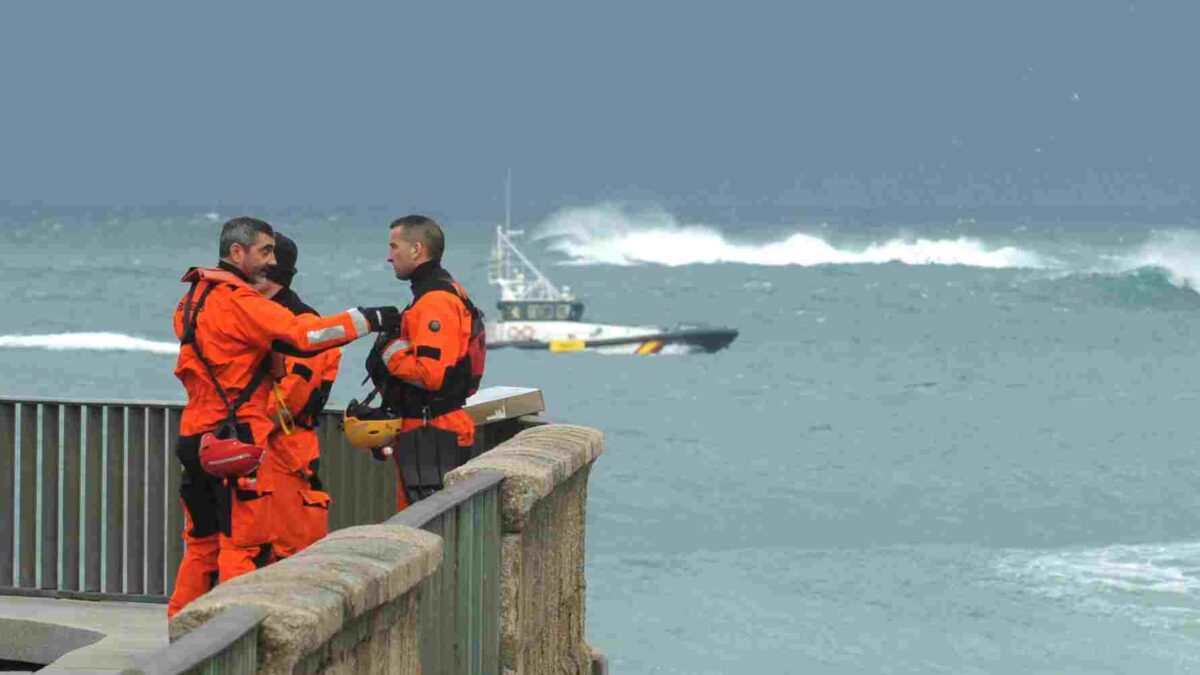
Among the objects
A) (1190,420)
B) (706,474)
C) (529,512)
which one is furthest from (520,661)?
(1190,420)

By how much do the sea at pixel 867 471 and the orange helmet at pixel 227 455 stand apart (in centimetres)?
455

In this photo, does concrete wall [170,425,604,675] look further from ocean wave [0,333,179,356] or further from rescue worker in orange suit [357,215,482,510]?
ocean wave [0,333,179,356]

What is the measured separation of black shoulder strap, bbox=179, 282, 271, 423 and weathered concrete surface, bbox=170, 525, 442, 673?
172 cm

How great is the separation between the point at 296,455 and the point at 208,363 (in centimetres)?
68

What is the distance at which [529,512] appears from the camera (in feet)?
26.3

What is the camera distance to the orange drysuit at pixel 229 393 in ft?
25.1

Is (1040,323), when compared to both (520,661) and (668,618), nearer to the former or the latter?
(668,618)

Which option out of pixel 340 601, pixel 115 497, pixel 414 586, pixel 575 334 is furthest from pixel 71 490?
pixel 575 334

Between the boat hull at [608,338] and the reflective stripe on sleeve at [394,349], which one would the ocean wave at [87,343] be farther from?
the reflective stripe on sleeve at [394,349]

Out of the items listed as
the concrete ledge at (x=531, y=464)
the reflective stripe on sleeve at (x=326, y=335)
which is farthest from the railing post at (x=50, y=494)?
the reflective stripe on sleeve at (x=326, y=335)

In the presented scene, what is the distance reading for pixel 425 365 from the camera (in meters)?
8.30

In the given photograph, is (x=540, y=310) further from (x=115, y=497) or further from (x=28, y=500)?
(x=115, y=497)

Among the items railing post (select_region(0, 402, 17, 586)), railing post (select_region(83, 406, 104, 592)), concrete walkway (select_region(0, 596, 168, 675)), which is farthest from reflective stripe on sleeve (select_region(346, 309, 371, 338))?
railing post (select_region(0, 402, 17, 586))

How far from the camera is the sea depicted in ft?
137
